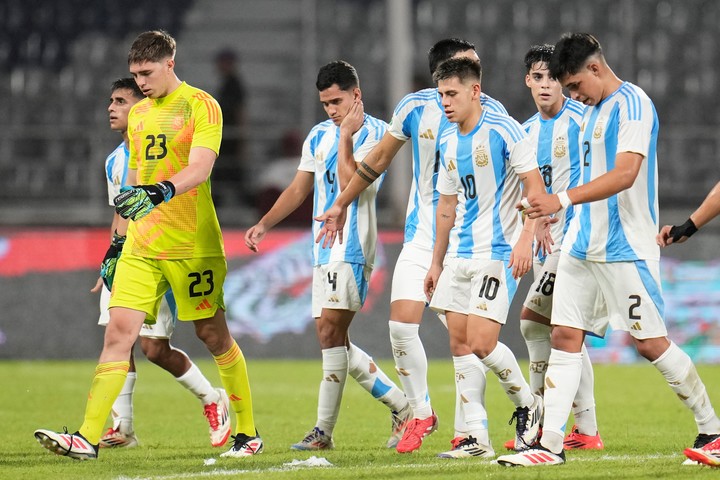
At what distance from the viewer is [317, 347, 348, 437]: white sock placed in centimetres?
714

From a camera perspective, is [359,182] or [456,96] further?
[359,182]

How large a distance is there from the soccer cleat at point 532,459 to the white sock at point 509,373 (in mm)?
673

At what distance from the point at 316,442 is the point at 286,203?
4.84 feet

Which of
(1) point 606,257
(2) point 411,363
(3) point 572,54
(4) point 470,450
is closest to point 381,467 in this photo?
(4) point 470,450

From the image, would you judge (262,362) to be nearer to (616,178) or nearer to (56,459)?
(56,459)

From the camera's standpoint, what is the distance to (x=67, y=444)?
19.0ft

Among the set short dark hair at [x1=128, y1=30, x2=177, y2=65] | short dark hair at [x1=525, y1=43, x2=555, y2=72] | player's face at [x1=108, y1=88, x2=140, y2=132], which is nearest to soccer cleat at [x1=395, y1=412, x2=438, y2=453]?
short dark hair at [x1=525, y1=43, x2=555, y2=72]

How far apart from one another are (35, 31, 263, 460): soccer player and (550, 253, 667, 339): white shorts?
6.19ft

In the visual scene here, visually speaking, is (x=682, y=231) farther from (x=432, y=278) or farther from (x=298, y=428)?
(x=298, y=428)

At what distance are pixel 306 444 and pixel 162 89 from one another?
2217mm

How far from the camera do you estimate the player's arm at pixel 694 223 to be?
5684 mm

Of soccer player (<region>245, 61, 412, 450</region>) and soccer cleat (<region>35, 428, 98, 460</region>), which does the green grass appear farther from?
soccer player (<region>245, 61, 412, 450</region>)

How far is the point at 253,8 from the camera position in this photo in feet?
64.8

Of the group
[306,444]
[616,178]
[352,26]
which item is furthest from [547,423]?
[352,26]
